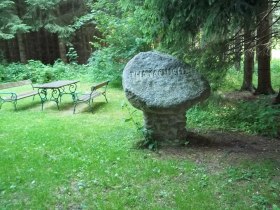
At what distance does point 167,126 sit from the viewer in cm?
557

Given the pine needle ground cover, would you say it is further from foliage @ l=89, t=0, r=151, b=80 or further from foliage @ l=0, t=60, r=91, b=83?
foliage @ l=0, t=60, r=91, b=83

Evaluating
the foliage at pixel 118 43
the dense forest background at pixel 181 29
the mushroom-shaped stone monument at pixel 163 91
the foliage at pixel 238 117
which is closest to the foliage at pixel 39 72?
the dense forest background at pixel 181 29

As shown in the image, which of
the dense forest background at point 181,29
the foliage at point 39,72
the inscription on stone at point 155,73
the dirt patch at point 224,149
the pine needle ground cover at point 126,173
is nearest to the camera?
the pine needle ground cover at point 126,173

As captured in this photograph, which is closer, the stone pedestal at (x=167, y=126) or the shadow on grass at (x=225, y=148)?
the shadow on grass at (x=225, y=148)

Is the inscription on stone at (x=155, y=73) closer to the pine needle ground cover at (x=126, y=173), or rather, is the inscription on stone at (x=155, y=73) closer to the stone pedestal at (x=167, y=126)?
the stone pedestal at (x=167, y=126)

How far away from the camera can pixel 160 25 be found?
5727 mm

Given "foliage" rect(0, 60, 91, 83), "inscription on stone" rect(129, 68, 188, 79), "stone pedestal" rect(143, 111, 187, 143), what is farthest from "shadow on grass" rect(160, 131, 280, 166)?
"foliage" rect(0, 60, 91, 83)

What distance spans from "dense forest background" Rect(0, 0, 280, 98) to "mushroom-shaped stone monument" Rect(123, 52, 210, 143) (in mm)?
652

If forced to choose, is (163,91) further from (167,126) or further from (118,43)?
(118,43)

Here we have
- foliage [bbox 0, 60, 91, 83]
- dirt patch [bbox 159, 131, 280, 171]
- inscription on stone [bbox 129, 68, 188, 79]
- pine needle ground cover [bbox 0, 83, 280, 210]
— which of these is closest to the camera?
pine needle ground cover [bbox 0, 83, 280, 210]

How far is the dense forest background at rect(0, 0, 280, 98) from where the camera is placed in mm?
5172

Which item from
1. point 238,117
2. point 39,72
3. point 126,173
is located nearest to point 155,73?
point 126,173

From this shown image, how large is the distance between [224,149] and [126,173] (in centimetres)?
169

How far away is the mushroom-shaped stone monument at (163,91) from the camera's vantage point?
522cm
